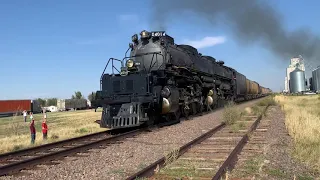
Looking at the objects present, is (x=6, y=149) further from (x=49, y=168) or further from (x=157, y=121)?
(x=157, y=121)

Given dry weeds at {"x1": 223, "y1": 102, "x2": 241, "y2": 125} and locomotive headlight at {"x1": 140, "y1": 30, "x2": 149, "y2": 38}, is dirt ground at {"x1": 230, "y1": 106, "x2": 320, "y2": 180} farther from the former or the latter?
locomotive headlight at {"x1": 140, "y1": 30, "x2": 149, "y2": 38}

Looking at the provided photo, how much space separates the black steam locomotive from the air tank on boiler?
80.6 m

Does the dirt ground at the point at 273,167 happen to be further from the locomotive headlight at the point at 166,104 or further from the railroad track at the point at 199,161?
the locomotive headlight at the point at 166,104

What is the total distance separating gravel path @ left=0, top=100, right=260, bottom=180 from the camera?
6.78 metres

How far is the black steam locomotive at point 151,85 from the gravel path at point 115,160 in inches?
77.6

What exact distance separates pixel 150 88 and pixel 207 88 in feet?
29.3

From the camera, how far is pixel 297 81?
95.8 metres

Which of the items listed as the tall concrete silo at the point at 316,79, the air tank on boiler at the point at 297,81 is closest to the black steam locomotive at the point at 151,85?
the tall concrete silo at the point at 316,79

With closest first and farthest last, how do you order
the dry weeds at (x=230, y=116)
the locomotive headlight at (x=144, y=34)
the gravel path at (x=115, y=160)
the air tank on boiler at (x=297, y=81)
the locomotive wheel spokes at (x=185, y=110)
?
the gravel path at (x=115, y=160), the dry weeds at (x=230, y=116), the locomotive headlight at (x=144, y=34), the locomotive wheel spokes at (x=185, y=110), the air tank on boiler at (x=297, y=81)

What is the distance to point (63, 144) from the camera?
11.1 meters

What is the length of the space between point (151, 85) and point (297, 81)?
90758 millimetres

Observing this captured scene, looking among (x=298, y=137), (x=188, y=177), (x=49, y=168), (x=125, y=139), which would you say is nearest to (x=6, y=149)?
(x=125, y=139)

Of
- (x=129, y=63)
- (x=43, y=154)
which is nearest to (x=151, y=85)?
(x=129, y=63)

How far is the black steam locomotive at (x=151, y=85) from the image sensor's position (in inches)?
536
